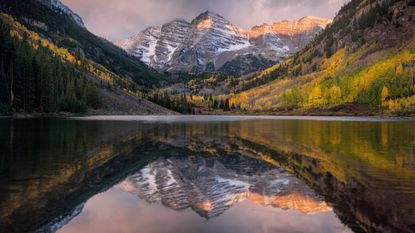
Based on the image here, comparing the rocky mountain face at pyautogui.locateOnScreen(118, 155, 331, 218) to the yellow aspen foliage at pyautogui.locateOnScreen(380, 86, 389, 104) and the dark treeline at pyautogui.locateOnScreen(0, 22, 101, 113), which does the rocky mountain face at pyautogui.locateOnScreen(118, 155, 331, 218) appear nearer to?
the dark treeline at pyautogui.locateOnScreen(0, 22, 101, 113)

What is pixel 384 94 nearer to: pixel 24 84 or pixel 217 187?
pixel 24 84

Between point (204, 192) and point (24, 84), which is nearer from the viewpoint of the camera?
point (204, 192)

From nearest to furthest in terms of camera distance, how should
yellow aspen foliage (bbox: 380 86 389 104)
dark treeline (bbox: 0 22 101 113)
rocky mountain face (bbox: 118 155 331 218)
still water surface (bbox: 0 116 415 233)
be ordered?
still water surface (bbox: 0 116 415 233) < rocky mountain face (bbox: 118 155 331 218) < dark treeline (bbox: 0 22 101 113) < yellow aspen foliage (bbox: 380 86 389 104)

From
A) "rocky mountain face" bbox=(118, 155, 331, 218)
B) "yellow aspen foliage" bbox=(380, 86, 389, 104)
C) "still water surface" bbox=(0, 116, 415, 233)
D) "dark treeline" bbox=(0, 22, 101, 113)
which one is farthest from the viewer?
"yellow aspen foliage" bbox=(380, 86, 389, 104)

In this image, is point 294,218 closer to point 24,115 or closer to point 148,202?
point 148,202

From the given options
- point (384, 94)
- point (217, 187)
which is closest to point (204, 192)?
point (217, 187)

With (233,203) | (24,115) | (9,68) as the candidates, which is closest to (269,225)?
(233,203)

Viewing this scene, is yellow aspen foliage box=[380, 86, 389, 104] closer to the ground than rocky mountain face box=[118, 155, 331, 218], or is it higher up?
higher up

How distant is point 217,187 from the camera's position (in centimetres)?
1866

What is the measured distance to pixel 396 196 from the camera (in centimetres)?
1612

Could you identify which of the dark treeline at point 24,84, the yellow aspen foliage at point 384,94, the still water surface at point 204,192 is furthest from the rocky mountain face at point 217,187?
the yellow aspen foliage at point 384,94

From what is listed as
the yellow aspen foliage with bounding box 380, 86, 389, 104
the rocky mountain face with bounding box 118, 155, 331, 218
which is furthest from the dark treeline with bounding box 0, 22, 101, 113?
the yellow aspen foliage with bounding box 380, 86, 389, 104

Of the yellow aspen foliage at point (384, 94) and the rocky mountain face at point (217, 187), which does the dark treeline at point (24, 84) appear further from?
the yellow aspen foliage at point (384, 94)

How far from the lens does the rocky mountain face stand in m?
15.3
